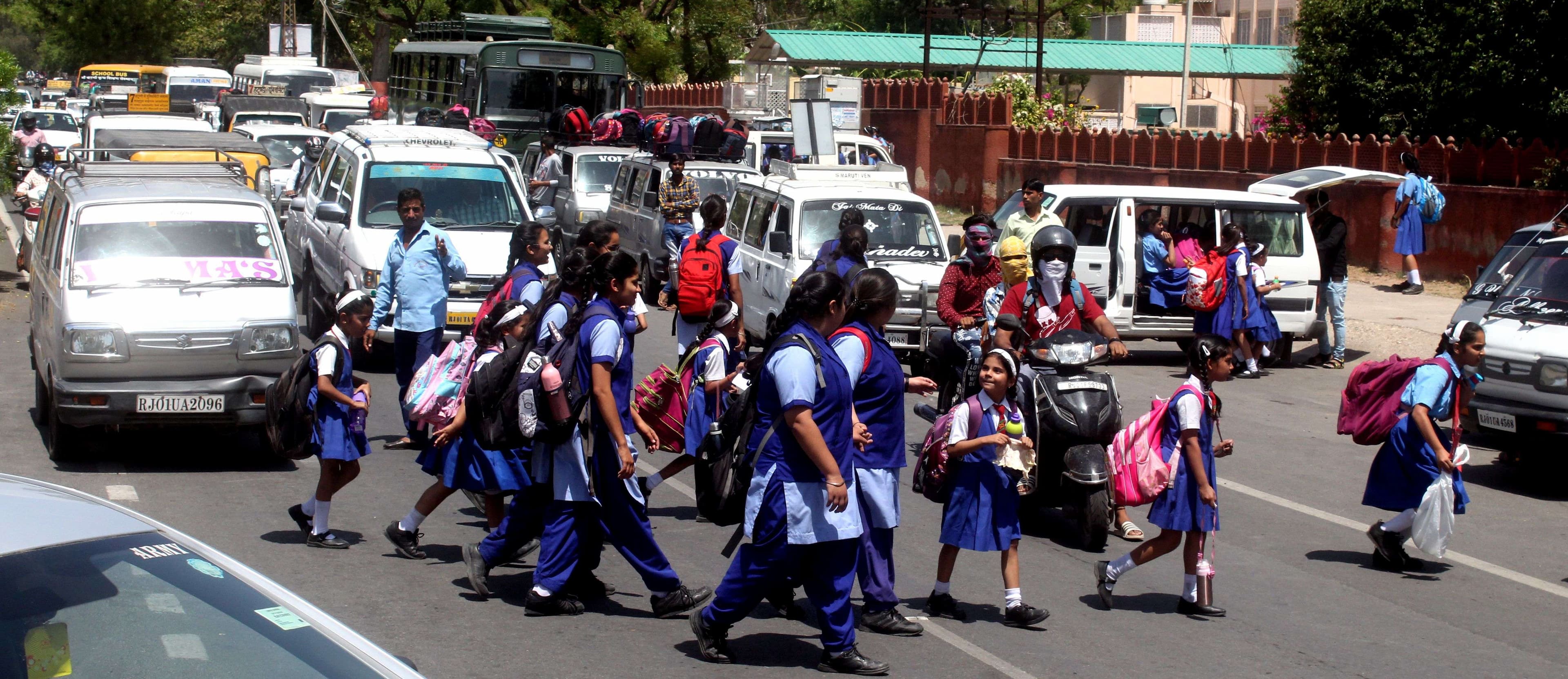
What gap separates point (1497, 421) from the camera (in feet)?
32.0

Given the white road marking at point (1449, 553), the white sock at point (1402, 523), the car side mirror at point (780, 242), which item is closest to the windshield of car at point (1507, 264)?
the white road marking at point (1449, 553)

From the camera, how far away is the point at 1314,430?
39.2 feet

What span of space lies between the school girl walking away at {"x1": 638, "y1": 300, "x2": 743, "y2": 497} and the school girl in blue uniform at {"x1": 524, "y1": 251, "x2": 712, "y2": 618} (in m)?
1.14

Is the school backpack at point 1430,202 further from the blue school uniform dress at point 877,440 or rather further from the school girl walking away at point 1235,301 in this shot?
the blue school uniform dress at point 877,440

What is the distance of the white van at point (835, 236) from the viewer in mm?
13398

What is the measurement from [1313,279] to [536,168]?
11570 mm

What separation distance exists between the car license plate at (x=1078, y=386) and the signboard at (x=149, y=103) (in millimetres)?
28337

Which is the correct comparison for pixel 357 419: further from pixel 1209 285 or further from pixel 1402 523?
pixel 1209 285

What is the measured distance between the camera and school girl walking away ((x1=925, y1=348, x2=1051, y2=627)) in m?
6.26

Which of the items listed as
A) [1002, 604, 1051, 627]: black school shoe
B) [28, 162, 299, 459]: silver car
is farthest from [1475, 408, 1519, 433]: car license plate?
[28, 162, 299, 459]: silver car

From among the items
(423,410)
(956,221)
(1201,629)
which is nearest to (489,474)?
(423,410)

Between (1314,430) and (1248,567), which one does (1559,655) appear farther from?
(1314,430)

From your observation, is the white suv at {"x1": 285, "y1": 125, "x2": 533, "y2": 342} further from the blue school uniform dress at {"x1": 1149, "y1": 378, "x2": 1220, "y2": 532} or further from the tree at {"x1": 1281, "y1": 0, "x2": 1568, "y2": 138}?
the tree at {"x1": 1281, "y1": 0, "x2": 1568, "y2": 138}

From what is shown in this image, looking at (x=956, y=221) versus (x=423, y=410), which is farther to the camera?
(x=956, y=221)
